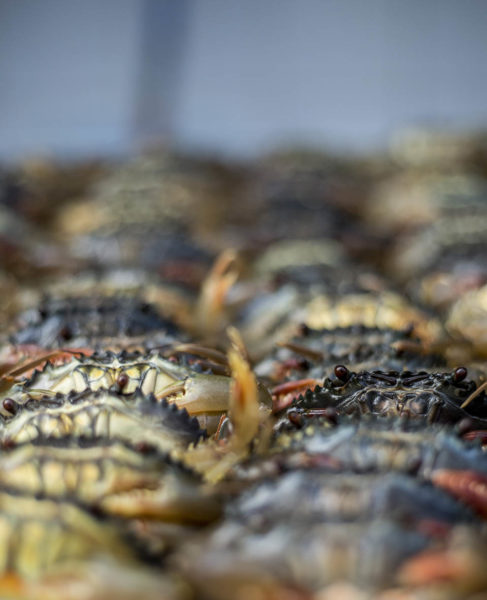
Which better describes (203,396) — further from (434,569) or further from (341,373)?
(434,569)

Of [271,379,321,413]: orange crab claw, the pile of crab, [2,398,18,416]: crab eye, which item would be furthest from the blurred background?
[2,398,18,416]: crab eye

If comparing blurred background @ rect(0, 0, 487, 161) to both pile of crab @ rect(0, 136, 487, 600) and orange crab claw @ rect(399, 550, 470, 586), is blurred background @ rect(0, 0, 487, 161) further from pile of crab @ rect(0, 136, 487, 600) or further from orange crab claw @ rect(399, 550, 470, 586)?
orange crab claw @ rect(399, 550, 470, 586)

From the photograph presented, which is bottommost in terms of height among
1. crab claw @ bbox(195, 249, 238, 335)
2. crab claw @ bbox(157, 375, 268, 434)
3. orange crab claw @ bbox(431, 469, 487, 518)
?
crab claw @ bbox(195, 249, 238, 335)

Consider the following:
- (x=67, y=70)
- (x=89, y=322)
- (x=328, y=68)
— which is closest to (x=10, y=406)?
(x=89, y=322)

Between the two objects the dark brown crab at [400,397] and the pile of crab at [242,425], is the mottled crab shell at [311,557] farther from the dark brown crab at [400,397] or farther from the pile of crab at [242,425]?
the dark brown crab at [400,397]

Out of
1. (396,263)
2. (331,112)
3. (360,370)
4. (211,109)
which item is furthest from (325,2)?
(360,370)
